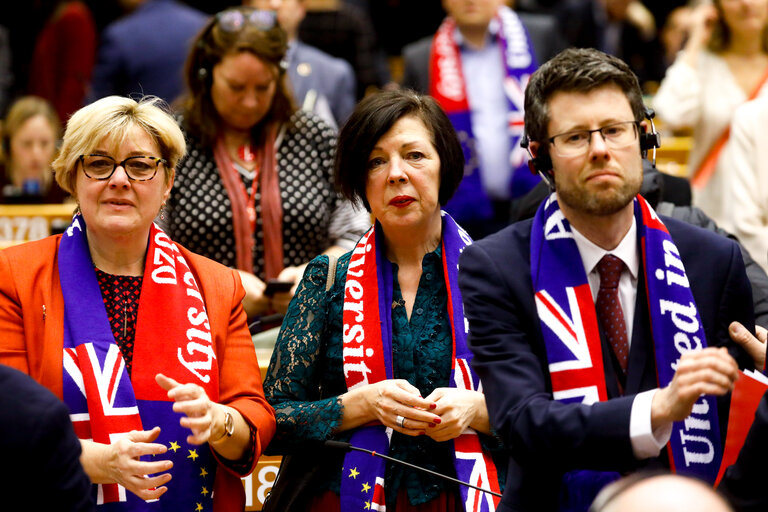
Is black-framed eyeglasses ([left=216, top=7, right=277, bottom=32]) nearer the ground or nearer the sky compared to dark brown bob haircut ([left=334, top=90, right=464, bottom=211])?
nearer the sky

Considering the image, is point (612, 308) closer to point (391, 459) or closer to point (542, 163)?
point (542, 163)

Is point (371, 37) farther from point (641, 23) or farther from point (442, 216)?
point (442, 216)

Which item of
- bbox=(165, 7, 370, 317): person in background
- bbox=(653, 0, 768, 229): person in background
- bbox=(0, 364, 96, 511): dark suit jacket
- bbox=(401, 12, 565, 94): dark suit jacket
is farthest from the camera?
A: bbox=(401, 12, 565, 94): dark suit jacket

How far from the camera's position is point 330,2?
814 centimetres

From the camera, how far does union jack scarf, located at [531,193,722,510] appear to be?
281cm

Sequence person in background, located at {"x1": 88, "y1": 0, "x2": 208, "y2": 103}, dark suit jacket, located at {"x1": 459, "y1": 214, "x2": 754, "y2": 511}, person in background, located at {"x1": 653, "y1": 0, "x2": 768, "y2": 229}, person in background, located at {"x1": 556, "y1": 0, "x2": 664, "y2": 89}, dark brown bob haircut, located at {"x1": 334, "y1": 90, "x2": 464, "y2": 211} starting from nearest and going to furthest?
dark suit jacket, located at {"x1": 459, "y1": 214, "x2": 754, "y2": 511}
dark brown bob haircut, located at {"x1": 334, "y1": 90, "x2": 464, "y2": 211}
person in background, located at {"x1": 653, "y1": 0, "x2": 768, "y2": 229}
person in background, located at {"x1": 88, "y1": 0, "x2": 208, "y2": 103}
person in background, located at {"x1": 556, "y1": 0, "x2": 664, "y2": 89}

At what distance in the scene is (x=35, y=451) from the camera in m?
2.44

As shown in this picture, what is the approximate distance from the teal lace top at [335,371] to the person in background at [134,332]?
10 cm

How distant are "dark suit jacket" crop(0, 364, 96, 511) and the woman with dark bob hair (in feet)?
3.43

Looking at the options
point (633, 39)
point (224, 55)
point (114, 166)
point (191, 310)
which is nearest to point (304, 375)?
point (191, 310)

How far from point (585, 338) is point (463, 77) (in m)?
3.55

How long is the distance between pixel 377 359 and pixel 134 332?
29.2 inches

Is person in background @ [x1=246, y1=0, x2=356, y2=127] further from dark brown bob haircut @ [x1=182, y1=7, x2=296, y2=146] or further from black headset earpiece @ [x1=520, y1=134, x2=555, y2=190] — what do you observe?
black headset earpiece @ [x1=520, y1=134, x2=555, y2=190]

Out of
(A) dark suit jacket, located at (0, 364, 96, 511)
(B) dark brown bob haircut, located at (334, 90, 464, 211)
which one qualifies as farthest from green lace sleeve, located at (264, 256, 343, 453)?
(A) dark suit jacket, located at (0, 364, 96, 511)
